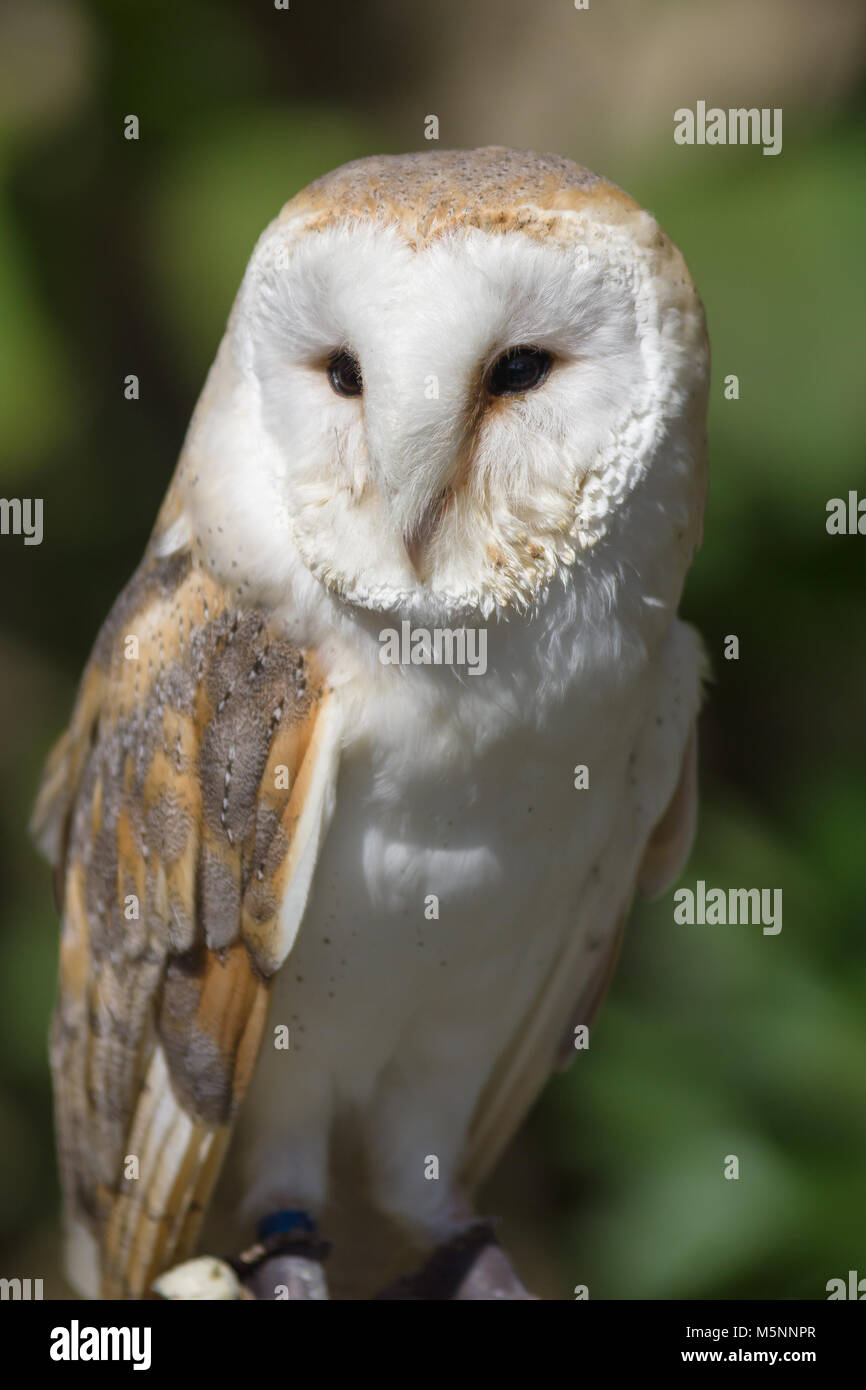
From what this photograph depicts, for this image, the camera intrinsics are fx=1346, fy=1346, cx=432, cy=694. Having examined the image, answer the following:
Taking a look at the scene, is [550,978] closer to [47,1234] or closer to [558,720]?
[558,720]

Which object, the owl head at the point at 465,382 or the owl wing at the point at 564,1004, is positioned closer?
the owl head at the point at 465,382

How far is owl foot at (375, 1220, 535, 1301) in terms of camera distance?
1.54 m

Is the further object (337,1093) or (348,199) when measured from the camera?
(337,1093)

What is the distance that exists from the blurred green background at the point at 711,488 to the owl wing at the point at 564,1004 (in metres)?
0.59

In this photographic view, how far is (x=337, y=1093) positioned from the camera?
1556mm

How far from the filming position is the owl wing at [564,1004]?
161 cm

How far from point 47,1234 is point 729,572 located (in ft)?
6.15

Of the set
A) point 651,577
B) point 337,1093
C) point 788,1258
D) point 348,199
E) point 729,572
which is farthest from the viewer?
point 729,572

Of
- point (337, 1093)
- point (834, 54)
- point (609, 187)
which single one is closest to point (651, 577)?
point (609, 187)

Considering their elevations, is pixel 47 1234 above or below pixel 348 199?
below

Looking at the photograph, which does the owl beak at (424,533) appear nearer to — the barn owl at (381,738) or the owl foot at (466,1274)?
the barn owl at (381,738)

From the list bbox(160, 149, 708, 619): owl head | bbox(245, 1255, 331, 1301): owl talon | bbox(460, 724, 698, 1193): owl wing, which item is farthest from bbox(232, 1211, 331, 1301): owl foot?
bbox(160, 149, 708, 619): owl head

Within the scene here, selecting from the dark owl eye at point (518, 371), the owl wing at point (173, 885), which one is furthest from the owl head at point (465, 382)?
the owl wing at point (173, 885)

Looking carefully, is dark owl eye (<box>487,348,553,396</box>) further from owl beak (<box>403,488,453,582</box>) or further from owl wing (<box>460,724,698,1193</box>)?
owl wing (<box>460,724,698,1193</box>)
